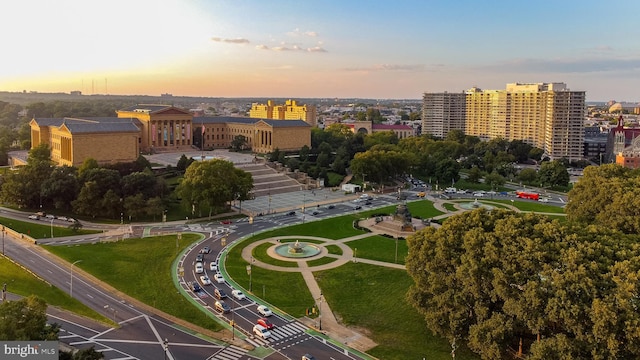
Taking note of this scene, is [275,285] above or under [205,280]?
under

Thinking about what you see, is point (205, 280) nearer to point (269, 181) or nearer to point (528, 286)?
point (528, 286)

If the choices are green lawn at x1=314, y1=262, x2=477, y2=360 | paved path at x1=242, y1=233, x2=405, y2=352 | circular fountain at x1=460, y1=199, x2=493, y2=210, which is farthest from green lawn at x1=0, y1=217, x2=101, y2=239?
circular fountain at x1=460, y1=199, x2=493, y2=210

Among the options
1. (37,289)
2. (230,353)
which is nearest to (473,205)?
(230,353)

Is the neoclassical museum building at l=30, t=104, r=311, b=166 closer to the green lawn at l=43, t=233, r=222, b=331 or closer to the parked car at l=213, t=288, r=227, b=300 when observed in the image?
the green lawn at l=43, t=233, r=222, b=331

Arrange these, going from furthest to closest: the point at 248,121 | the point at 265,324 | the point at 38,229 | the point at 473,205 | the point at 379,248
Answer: the point at 248,121 < the point at 473,205 < the point at 38,229 < the point at 379,248 < the point at 265,324

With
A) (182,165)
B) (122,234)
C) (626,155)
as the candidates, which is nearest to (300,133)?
(182,165)

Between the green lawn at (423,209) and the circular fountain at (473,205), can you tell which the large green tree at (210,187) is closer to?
the green lawn at (423,209)

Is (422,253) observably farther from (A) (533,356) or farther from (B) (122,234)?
(B) (122,234)
